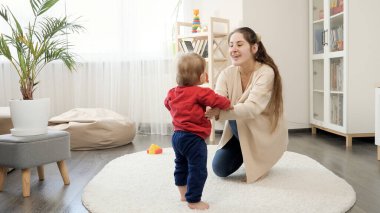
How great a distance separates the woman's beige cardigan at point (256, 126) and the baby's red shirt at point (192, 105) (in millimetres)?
333

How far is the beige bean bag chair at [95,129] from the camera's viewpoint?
346 centimetres

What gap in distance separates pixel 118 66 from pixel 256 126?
2424 millimetres

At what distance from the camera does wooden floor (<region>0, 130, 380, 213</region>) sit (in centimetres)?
194

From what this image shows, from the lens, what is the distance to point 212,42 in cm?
372

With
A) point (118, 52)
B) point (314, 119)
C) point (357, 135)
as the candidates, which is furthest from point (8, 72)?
point (357, 135)

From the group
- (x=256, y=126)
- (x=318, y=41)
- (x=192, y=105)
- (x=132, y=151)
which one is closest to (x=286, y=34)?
(x=318, y=41)

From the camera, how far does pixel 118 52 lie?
4.30m

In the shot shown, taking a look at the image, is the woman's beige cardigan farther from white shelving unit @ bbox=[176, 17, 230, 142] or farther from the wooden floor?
white shelving unit @ bbox=[176, 17, 230, 142]

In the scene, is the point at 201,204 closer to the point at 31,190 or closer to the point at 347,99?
the point at 31,190

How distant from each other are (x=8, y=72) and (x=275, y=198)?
3.50 metres

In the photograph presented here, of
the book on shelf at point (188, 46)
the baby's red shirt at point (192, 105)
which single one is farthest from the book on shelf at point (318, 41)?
the baby's red shirt at point (192, 105)

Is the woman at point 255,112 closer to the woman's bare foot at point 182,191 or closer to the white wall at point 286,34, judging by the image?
the woman's bare foot at point 182,191

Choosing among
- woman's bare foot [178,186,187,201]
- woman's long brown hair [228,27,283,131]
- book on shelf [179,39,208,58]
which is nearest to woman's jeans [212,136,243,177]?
woman's long brown hair [228,27,283,131]

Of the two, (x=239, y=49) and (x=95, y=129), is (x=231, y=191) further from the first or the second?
(x=95, y=129)
